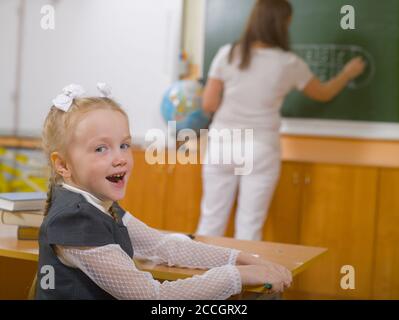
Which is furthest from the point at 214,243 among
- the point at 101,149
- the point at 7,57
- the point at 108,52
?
Result: the point at 7,57

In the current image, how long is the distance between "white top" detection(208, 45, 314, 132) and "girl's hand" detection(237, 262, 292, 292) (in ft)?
6.35

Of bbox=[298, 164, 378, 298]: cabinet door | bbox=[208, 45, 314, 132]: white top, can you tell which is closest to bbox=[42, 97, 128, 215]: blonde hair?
bbox=[208, 45, 314, 132]: white top

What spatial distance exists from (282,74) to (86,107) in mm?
2071

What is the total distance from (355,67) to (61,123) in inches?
107

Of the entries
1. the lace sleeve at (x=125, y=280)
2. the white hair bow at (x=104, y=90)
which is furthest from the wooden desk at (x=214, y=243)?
the white hair bow at (x=104, y=90)

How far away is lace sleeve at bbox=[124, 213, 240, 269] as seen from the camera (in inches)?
73.5

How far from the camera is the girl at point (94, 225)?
153 cm

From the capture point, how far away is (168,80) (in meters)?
4.65

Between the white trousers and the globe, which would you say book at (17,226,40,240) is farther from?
the globe

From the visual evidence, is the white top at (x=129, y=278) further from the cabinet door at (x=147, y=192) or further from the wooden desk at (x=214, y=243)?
the cabinet door at (x=147, y=192)

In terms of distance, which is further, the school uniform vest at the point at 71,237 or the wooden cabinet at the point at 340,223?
the wooden cabinet at the point at 340,223

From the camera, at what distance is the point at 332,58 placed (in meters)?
4.08

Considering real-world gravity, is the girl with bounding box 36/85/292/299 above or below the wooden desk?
above
